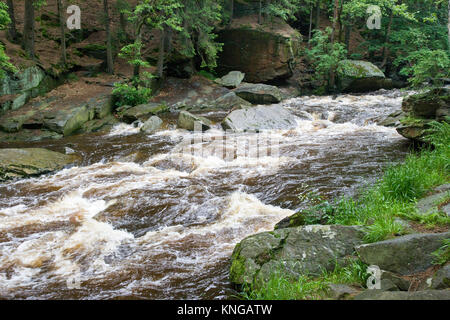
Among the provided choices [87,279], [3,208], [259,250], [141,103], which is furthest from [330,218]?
[141,103]

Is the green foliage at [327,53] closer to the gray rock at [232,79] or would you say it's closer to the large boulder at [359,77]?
the large boulder at [359,77]

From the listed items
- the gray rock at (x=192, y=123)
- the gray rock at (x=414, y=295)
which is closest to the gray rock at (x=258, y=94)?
the gray rock at (x=192, y=123)

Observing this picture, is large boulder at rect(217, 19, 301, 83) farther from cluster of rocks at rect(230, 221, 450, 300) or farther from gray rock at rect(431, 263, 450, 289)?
gray rock at rect(431, 263, 450, 289)

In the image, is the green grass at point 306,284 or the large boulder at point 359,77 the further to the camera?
the large boulder at point 359,77

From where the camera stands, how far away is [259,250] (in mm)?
4352

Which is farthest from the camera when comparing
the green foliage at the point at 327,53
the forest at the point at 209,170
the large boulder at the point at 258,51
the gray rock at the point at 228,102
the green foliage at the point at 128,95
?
the large boulder at the point at 258,51

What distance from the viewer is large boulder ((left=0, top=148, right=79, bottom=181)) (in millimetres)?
9000

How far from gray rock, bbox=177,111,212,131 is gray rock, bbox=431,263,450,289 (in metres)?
11.2

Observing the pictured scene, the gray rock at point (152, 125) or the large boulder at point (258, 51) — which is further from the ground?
the large boulder at point (258, 51)

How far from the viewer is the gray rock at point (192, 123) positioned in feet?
45.0

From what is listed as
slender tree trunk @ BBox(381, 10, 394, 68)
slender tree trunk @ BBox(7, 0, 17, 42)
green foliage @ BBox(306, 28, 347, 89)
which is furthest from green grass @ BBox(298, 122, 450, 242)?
slender tree trunk @ BBox(381, 10, 394, 68)

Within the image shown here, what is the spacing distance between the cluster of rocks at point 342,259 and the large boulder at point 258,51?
1979 centimetres
